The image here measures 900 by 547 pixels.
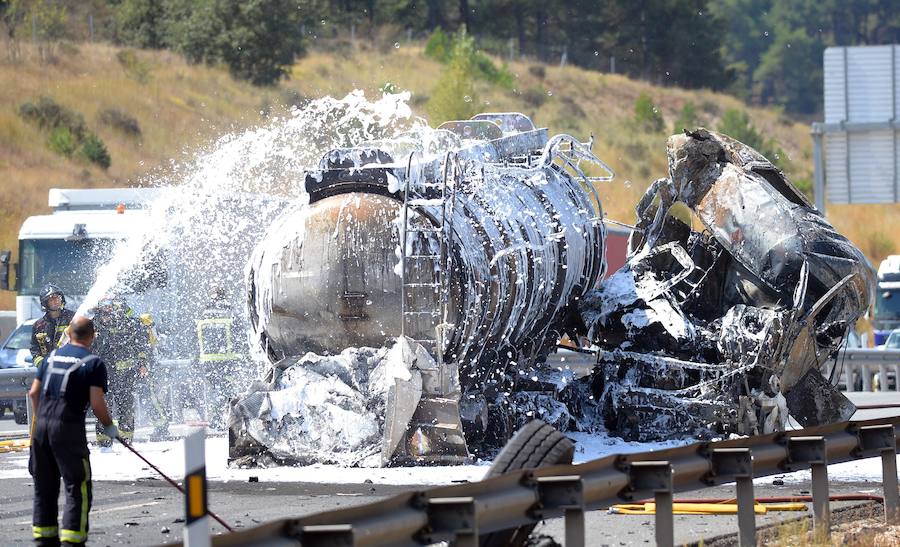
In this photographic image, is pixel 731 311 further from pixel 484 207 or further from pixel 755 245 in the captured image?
pixel 484 207

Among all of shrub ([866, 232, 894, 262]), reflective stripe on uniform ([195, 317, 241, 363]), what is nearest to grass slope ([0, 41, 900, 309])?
shrub ([866, 232, 894, 262])

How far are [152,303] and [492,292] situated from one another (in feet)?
28.8

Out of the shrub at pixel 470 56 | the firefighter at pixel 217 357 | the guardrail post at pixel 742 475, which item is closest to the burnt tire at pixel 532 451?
the guardrail post at pixel 742 475

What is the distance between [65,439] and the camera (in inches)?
396

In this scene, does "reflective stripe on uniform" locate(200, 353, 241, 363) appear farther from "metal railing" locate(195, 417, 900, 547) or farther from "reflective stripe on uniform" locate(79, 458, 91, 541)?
"reflective stripe on uniform" locate(79, 458, 91, 541)

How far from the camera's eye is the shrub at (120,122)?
6066cm

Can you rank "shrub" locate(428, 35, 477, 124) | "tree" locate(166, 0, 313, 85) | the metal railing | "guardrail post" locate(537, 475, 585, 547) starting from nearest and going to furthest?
the metal railing
"guardrail post" locate(537, 475, 585, 547)
"shrub" locate(428, 35, 477, 124)
"tree" locate(166, 0, 313, 85)

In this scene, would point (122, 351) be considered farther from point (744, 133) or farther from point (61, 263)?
point (744, 133)

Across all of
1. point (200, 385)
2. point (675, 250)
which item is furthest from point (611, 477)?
point (200, 385)

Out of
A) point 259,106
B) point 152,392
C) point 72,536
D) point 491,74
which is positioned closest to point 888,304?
point 152,392

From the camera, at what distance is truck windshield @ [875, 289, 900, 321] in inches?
1471

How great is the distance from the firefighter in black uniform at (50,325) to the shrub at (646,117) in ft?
191

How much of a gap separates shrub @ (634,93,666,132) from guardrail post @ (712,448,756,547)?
67.4 metres

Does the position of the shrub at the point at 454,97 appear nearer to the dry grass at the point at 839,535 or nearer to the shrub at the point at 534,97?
the shrub at the point at 534,97
